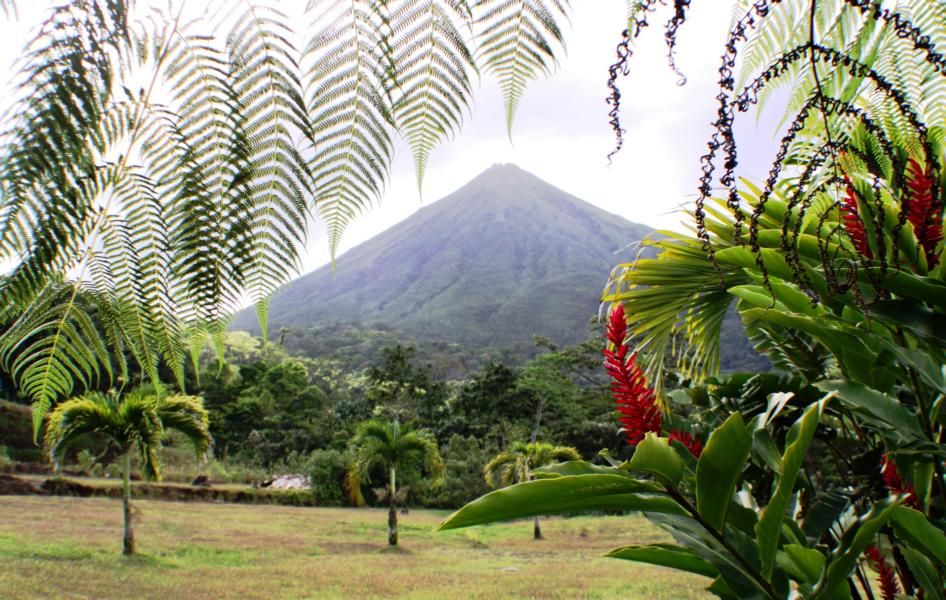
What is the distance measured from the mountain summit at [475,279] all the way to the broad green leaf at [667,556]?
2865 cm

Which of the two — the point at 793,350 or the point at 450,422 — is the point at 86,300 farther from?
the point at 450,422

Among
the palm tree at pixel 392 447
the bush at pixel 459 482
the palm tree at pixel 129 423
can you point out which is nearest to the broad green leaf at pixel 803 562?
the palm tree at pixel 129 423

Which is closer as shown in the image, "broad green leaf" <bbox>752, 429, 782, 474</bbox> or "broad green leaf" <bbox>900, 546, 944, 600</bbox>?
"broad green leaf" <bbox>752, 429, 782, 474</bbox>

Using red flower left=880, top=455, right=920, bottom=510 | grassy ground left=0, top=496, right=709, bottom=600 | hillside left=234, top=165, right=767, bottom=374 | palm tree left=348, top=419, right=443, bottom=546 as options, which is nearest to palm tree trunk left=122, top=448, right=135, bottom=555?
grassy ground left=0, top=496, right=709, bottom=600

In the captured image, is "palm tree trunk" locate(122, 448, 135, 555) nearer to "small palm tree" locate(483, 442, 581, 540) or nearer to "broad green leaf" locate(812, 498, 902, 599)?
"small palm tree" locate(483, 442, 581, 540)

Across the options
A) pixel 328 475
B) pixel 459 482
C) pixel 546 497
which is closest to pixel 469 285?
pixel 459 482

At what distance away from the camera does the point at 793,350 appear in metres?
1.43

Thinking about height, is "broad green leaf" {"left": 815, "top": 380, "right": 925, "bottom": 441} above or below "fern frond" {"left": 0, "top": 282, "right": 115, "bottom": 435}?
below

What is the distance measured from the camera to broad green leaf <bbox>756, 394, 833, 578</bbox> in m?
0.51

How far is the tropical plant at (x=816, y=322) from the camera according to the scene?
1.32 feet

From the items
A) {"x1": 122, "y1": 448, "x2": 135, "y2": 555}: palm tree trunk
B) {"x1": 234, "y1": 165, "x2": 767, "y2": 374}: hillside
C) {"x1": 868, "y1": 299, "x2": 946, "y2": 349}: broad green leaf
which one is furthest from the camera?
{"x1": 234, "y1": 165, "x2": 767, "y2": 374}: hillside

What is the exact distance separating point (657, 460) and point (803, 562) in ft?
1.06

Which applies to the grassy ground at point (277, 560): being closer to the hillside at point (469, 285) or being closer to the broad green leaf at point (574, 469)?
the broad green leaf at point (574, 469)

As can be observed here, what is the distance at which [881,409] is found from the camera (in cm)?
82
